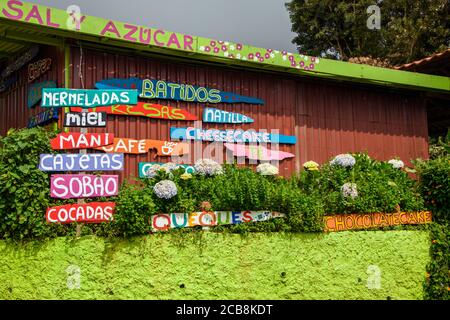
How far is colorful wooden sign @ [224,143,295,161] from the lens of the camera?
33.7 feet

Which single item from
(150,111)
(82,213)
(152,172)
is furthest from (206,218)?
(150,111)

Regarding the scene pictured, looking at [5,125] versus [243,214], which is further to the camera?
[5,125]

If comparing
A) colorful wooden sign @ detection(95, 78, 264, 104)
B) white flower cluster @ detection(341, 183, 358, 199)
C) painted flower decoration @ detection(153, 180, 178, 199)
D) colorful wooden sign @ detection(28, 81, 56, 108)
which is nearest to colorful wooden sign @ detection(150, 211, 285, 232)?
painted flower decoration @ detection(153, 180, 178, 199)

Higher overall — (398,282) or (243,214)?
(243,214)

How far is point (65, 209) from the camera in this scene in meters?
7.54

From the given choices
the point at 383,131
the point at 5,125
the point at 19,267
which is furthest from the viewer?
the point at 383,131

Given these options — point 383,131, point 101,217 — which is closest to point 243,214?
point 101,217

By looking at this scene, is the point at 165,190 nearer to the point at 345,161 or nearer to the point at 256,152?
the point at 256,152

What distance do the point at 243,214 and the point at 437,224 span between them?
4005 mm

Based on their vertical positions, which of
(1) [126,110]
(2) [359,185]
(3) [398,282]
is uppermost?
(1) [126,110]

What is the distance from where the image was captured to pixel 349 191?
9273 millimetres

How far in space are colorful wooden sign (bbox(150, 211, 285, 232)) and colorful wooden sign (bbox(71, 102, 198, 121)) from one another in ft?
7.42

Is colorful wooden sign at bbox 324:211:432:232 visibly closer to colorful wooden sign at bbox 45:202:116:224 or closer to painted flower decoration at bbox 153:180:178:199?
painted flower decoration at bbox 153:180:178:199

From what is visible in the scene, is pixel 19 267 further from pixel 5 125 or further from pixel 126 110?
pixel 5 125
